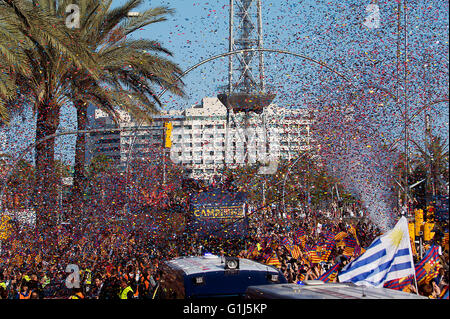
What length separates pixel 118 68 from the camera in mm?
21281

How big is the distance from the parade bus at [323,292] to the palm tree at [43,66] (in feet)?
36.9

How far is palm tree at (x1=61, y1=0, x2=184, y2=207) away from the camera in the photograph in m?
20.4

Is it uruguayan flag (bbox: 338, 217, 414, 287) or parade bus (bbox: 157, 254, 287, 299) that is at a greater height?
uruguayan flag (bbox: 338, 217, 414, 287)

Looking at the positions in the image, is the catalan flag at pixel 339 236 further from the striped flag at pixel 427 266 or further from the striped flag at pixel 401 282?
the striped flag at pixel 401 282

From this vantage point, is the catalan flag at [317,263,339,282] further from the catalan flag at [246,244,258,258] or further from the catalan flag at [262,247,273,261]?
the catalan flag at [246,244,258,258]

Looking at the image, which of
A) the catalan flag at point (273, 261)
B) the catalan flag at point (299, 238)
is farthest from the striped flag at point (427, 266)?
the catalan flag at point (299, 238)

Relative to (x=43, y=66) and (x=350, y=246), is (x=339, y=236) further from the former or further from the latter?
(x=43, y=66)

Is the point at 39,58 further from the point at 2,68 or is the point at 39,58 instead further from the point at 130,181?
the point at 130,181

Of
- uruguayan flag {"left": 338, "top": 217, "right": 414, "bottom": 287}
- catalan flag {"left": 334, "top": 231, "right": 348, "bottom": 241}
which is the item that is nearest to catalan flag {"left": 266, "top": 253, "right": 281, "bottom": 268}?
catalan flag {"left": 334, "top": 231, "right": 348, "bottom": 241}

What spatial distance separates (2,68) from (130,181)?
13086mm

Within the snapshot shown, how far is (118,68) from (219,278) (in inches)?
559

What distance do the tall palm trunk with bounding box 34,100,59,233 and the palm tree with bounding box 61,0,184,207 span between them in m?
0.75

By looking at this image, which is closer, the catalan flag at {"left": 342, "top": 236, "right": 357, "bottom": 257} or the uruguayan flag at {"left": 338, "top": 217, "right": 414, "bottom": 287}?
the uruguayan flag at {"left": 338, "top": 217, "right": 414, "bottom": 287}

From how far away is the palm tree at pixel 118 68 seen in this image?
67.1 ft
